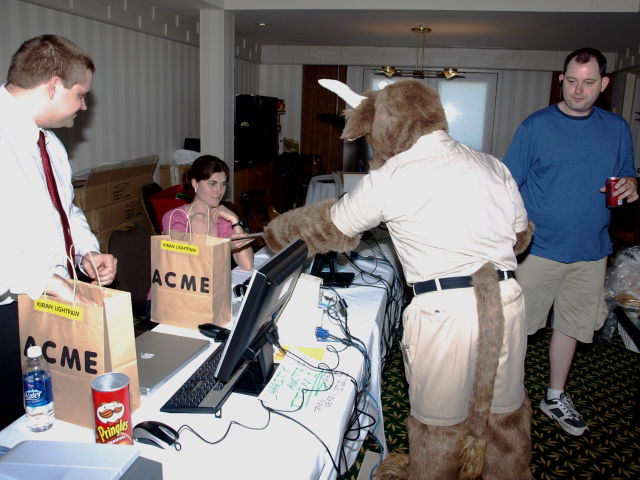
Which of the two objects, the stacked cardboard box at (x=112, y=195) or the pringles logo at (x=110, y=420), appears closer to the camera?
the pringles logo at (x=110, y=420)

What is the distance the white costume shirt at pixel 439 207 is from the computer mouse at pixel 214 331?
499 millimetres

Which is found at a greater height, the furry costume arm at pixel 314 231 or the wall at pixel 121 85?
the wall at pixel 121 85

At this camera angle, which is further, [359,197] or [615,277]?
[615,277]

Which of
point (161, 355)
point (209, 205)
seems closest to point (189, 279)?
point (161, 355)

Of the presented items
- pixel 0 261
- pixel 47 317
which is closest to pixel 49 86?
pixel 0 261

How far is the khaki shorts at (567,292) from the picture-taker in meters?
2.46

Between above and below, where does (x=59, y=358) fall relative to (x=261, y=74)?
below

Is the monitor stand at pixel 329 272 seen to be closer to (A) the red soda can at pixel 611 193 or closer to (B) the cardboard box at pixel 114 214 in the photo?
(A) the red soda can at pixel 611 193

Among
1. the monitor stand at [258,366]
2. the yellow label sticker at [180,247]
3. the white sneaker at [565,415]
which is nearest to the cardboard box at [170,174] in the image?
the yellow label sticker at [180,247]

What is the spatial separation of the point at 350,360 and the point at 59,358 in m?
0.81

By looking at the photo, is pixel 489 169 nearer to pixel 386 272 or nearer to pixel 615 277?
pixel 386 272

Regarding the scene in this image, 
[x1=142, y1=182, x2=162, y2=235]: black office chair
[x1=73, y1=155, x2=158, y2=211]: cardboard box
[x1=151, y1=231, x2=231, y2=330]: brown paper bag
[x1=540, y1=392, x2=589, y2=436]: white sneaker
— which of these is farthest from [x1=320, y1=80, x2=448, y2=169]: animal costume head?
[x1=142, y1=182, x2=162, y2=235]: black office chair

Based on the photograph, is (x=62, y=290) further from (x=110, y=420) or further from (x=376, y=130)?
(x=376, y=130)

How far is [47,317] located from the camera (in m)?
1.22
